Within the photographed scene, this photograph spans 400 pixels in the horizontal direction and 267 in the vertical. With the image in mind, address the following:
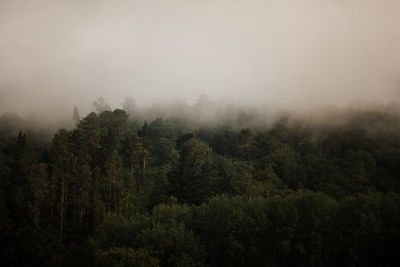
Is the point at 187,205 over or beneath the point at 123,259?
beneath

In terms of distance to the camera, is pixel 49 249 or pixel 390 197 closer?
pixel 49 249

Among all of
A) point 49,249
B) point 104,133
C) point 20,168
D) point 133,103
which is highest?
point 133,103

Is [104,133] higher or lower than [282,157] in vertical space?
higher

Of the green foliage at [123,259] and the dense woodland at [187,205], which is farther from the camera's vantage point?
the dense woodland at [187,205]

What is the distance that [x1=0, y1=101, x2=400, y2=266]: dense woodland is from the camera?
177 feet

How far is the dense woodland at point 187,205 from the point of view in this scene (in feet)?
177

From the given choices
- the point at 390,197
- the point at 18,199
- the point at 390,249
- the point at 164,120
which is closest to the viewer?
the point at 390,249

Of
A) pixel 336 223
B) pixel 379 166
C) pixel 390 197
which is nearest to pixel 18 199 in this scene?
pixel 336 223

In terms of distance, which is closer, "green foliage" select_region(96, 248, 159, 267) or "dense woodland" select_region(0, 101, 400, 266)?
"green foliage" select_region(96, 248, 159, 267)

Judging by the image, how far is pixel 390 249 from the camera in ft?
173

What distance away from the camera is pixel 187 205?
7500cm

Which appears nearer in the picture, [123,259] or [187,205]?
[123,259]

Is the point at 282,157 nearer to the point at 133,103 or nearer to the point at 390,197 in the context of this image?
the point at 390,197

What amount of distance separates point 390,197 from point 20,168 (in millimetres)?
88399
